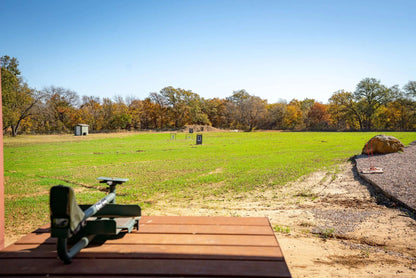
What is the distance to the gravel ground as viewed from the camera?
311 inches

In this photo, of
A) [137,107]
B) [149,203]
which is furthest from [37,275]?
[137,107]

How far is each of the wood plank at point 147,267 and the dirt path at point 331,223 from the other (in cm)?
224

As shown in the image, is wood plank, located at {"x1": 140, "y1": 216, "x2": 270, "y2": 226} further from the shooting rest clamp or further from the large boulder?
the large boulder

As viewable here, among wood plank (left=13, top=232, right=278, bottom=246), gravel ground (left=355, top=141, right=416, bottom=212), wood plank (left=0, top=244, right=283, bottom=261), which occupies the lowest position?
gravel ground (left=355, top=141, right=416, bottom=212)

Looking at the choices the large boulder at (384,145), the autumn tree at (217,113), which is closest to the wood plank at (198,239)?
the large boulder at (384,145)

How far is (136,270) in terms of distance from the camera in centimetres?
194

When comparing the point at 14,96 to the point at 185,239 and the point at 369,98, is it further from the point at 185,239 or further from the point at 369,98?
the point at 369,98

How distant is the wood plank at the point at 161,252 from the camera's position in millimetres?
2170

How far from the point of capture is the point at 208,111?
8769 centimetres

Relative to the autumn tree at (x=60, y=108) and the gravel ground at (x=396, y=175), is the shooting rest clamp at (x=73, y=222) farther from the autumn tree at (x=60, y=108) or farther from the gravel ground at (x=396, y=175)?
the autumn tree at (x=60, y=108)

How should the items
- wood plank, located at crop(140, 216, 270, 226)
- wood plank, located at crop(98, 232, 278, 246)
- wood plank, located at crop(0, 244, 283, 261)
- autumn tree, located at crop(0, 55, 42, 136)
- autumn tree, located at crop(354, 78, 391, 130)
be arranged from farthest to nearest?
1. autumn tree, located at crop(354, 78, 391, 130)
2. autumn tree, located at crop(0, 55, 42, 136)
3. wood plank, located at crop(140, 216, 270, 226)
4. wood plank, located at crop(98, 232, 278, 246)
5. wood plank, located at crop(0, 244, 283, 261)

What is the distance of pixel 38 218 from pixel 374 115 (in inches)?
3043

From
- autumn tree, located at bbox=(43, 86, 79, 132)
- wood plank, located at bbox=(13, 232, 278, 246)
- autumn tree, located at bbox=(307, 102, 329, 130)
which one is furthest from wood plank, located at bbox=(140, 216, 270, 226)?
autumn tree, located at bbox=(307, 102, 329, 130)

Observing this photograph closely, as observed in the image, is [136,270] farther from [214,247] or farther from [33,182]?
[33,182]
